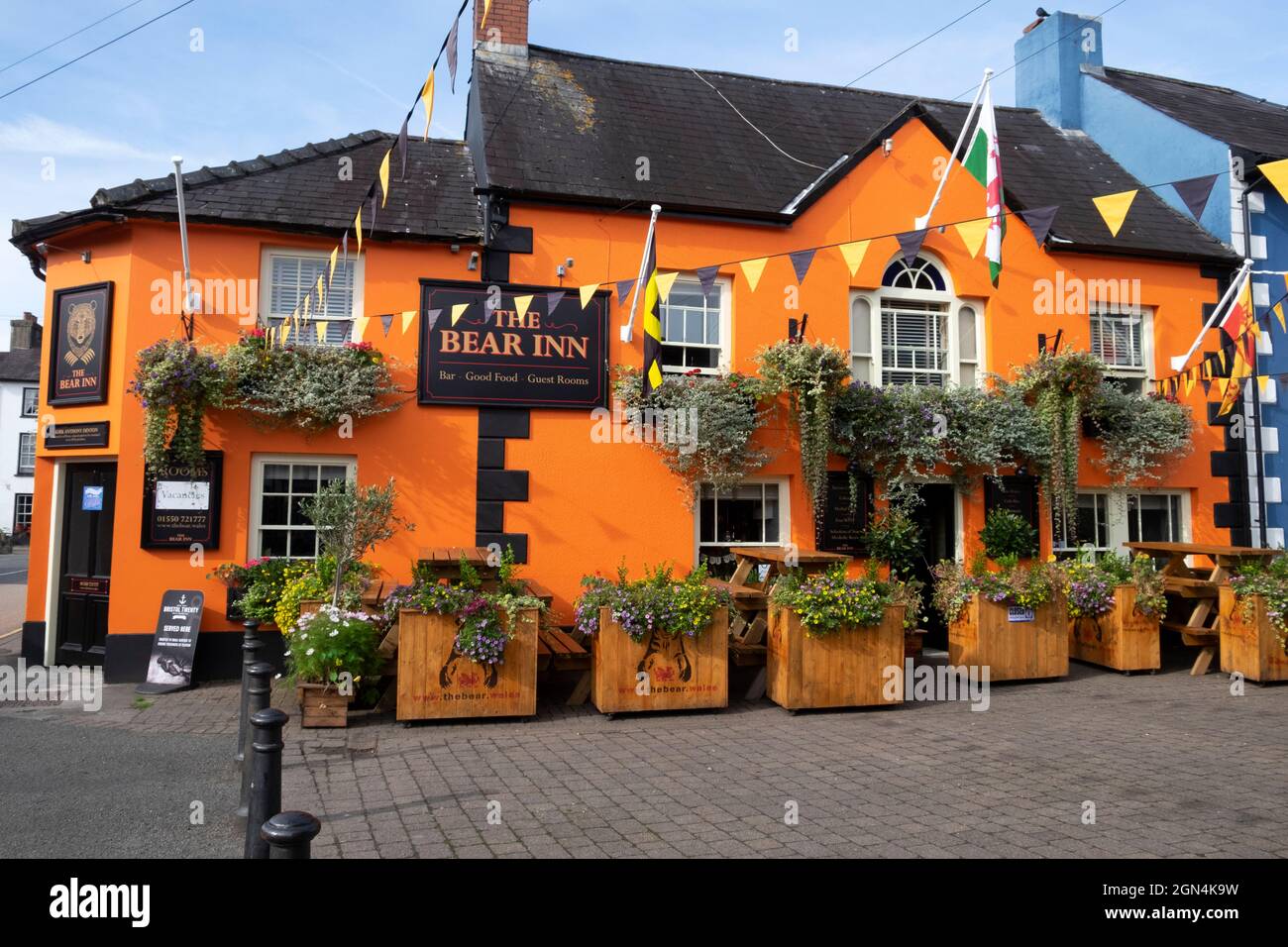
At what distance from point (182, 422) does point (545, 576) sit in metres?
4.08

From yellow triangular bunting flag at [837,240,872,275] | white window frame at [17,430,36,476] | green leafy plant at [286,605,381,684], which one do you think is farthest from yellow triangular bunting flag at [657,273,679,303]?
white window frame at [17,430,36,476]

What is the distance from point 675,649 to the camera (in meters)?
7.79

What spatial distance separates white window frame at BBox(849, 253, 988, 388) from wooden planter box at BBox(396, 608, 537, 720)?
574 cm

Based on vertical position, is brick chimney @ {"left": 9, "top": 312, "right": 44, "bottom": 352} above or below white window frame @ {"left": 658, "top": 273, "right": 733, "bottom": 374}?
above

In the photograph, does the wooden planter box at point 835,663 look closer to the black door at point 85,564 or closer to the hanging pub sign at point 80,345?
the black door at point 85,564

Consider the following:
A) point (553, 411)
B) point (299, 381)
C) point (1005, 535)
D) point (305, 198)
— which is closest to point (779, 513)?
point (1005, 535)

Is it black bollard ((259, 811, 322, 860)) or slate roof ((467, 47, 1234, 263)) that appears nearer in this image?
black bollard ((259, 811, 322, 860))

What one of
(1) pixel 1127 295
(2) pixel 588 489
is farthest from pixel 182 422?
(1) pixel 1127 295

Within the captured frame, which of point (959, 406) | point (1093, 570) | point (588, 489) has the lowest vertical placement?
point (1093, 570)

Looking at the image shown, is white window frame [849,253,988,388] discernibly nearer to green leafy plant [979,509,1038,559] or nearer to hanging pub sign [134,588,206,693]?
green leafy plant [979,509,1038,559]

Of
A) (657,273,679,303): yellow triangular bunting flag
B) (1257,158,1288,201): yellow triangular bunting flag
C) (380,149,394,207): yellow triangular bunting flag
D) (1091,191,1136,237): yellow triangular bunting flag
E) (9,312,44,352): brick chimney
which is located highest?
(9,312,44,352): brick chimney

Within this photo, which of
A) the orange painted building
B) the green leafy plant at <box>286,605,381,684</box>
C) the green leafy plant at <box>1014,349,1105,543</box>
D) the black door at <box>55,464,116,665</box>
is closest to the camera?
the green leafy plant at <box>286,605,381,684</box>

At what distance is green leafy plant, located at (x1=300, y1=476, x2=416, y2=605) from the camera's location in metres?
8.16
